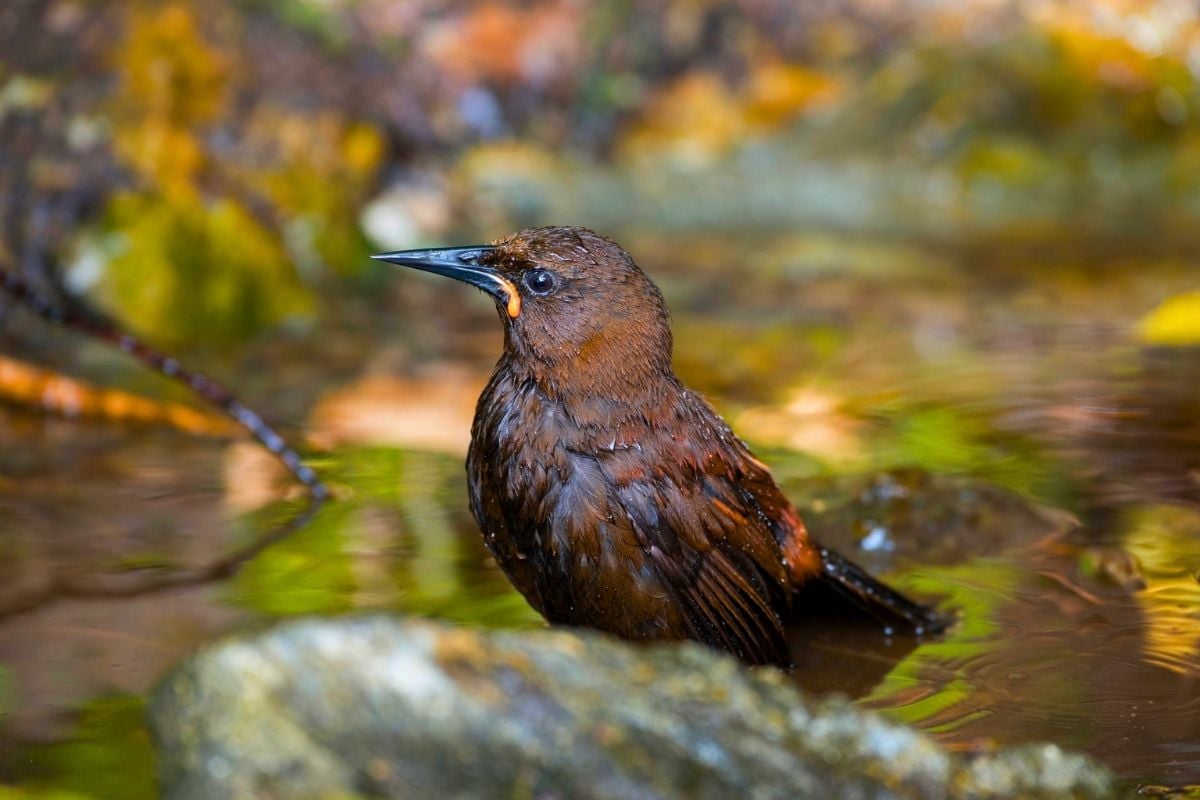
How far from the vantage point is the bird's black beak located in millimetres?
3791

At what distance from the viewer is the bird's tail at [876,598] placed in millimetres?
4027

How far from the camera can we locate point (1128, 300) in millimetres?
8266

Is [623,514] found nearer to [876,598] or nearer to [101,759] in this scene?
[876,598]

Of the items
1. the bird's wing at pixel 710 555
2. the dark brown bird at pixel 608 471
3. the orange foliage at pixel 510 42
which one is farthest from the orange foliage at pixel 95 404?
the orange foliage at pixel 510 42

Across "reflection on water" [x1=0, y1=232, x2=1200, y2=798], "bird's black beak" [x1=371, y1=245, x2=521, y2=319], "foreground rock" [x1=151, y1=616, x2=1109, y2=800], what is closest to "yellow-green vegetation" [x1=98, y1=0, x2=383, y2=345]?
"reflection on water" [x1=0, y1=232, x2=1200, y2=798]

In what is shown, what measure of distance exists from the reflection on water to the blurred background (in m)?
0.02

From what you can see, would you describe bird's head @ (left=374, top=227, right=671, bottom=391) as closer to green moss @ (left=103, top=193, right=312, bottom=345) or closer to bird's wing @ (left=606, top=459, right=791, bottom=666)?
bird's wing @ (left=606, top=459, right=791, bottom=666)

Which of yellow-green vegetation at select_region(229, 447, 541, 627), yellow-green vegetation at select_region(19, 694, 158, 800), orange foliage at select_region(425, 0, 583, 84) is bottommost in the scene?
yellow-green vegetation at select_region(19, 694, 158, 800)

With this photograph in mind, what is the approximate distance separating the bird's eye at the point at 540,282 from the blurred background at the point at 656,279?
39.6 inches

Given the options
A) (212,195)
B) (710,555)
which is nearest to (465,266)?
(710,555)

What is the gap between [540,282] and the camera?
147 inches

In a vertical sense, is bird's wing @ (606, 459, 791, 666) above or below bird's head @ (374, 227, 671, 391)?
below

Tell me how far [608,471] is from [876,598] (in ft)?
3.34

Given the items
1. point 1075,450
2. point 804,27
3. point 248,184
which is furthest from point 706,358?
point 804,27
